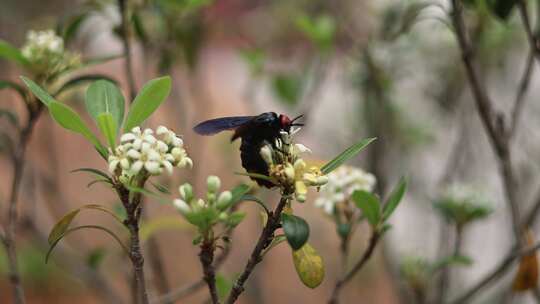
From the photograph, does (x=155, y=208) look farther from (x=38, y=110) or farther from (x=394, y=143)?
(x=38, y=110)

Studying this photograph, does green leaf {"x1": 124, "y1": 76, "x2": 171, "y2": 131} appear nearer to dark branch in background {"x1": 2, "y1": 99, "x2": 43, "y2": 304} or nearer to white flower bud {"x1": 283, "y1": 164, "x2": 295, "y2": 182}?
white flower bud {"x1": 283, "y1": 164, "x2": 295, "y2": 182}

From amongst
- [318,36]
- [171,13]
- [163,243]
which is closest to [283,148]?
[171,13]

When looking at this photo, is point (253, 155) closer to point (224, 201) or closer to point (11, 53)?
point (224, 201)

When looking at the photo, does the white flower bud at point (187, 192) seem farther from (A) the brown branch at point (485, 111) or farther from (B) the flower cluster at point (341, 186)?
(A) the brown branch at point (485, 111)

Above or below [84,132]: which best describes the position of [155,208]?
above

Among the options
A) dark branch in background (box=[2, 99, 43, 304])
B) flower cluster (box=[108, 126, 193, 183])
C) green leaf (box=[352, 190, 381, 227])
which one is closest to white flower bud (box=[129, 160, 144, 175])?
flower cluster (box=[108, 126, 193, 183])
